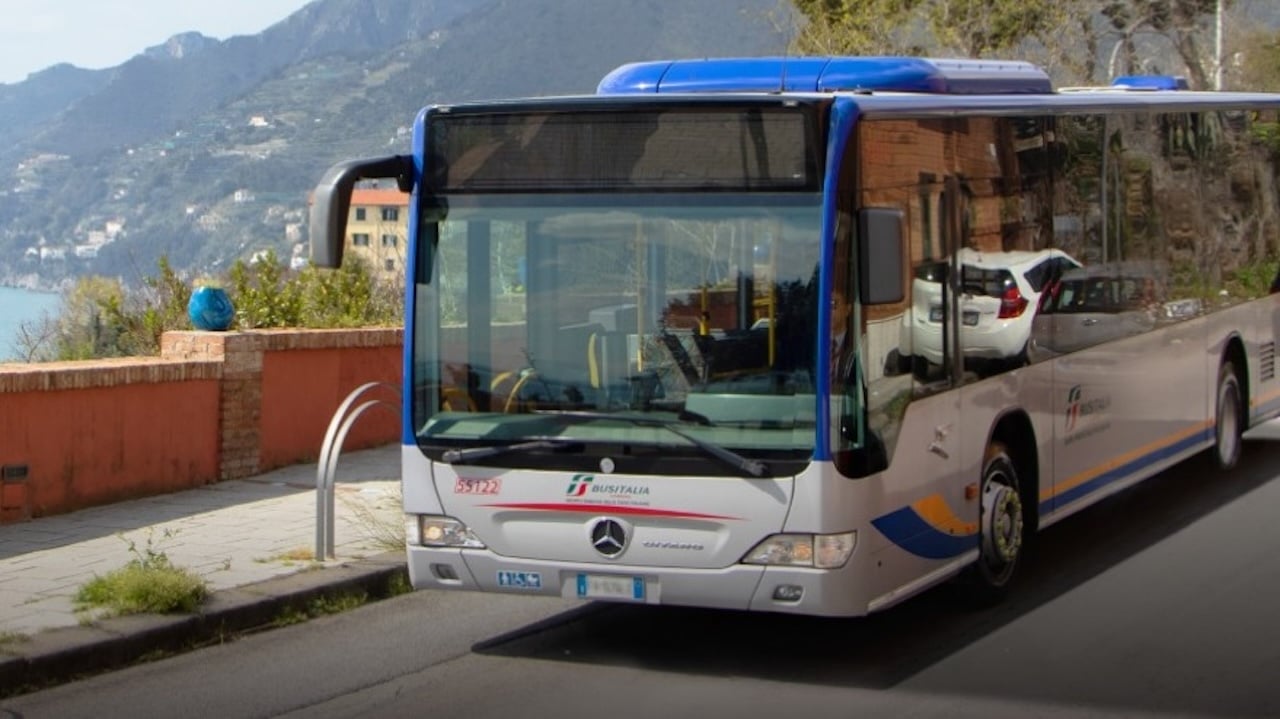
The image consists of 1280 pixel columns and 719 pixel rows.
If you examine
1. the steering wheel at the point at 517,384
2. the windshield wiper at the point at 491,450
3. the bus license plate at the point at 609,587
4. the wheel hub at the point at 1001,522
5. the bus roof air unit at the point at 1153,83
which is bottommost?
the bus license plate at the point at 609,587

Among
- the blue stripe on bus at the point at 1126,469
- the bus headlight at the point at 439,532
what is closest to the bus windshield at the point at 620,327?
the bus headlight at the point at 439,532

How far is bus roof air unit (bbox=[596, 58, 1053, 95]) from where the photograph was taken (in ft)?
33.2

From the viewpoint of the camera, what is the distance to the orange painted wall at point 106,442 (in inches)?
494

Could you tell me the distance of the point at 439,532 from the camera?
348 inches

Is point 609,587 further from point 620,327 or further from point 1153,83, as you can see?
point 1153,83

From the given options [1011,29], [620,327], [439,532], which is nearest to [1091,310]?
[620,327]

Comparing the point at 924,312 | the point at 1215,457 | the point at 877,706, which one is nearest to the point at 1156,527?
the point at 1215,457

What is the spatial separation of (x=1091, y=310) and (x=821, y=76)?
2475 millimetres

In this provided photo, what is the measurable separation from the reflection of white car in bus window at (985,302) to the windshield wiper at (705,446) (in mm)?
1030

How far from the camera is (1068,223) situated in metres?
11.1

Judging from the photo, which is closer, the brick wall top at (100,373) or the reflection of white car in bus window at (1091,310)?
the reflection of white car in bus window at (1091,310)

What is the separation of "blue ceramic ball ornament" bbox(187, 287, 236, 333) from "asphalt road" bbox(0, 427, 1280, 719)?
503 centimetres

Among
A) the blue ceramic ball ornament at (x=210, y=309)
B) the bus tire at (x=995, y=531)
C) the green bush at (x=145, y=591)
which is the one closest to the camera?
the green bush at (x=145, y=591)

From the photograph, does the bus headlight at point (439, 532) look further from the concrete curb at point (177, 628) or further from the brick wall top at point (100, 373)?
the brick wall top at point (100, 373)
